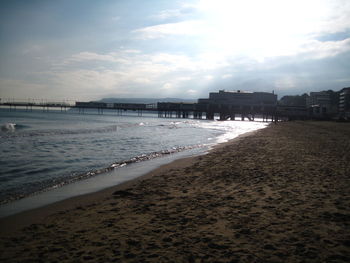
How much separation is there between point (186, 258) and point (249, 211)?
75.0 inches

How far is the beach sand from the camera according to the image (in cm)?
312

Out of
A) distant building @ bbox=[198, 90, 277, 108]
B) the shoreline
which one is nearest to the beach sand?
the shoreline

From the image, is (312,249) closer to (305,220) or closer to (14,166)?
(305,220)

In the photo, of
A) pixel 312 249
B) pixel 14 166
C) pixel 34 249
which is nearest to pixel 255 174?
pixel 312 249

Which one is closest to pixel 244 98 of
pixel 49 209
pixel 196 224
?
pixel 49 209

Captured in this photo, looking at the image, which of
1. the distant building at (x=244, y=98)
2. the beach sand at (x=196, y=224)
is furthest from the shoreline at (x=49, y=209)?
the distant building at (x=244, y=98)

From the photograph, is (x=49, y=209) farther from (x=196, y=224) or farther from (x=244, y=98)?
(x=244, y=98)

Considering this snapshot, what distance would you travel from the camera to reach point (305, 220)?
157 inches

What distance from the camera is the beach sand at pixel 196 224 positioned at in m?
3.12

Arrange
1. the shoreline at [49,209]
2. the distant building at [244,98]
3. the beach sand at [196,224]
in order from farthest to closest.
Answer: the distant building at [244,98] → the shoreline at [49,209] → the beach sand at [196,224]

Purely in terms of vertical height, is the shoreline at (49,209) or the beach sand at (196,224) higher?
the beach sand at (196,224)

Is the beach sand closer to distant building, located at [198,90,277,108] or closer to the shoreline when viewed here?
the shoreline

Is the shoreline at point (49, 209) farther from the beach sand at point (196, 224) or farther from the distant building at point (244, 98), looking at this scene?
the distant building at point (244, 98)

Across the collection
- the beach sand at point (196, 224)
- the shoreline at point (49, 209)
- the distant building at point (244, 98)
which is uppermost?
the distant building at point (244, 98)
